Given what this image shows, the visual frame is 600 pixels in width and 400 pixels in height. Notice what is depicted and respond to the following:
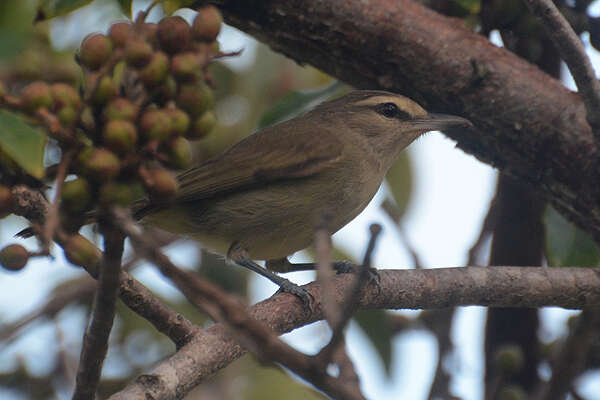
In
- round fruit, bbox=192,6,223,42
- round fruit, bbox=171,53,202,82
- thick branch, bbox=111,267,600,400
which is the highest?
round fruit, bbox=192,6,223,42

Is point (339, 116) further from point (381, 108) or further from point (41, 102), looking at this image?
point (41, 102)

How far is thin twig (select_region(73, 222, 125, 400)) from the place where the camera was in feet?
6.61

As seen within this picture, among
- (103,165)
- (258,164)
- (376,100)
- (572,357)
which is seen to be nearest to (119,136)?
(103,165)

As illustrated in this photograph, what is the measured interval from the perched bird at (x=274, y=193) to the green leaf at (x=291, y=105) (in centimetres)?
35

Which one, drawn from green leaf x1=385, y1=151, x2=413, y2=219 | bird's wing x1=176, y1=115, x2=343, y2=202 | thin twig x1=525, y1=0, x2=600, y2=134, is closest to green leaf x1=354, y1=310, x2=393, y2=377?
green leaf x1=385, y1=151, x2=413, y2=219

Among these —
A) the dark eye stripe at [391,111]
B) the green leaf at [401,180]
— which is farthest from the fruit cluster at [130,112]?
the green leaf at [401,180]

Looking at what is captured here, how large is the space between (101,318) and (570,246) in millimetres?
2852

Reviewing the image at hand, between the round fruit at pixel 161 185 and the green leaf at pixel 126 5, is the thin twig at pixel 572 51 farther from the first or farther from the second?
the round fruit at pixel 161 185

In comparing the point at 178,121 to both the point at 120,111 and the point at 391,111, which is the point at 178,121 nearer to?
the point at 120,111

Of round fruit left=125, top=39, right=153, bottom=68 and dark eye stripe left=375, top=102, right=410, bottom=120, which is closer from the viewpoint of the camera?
round fruit left=125, top=39, right=153, bottom=68

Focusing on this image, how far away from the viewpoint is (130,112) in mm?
1990

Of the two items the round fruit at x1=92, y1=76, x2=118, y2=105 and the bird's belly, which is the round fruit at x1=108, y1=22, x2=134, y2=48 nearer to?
the round fruit at x1=92, y1=76, x2=118, y2=105

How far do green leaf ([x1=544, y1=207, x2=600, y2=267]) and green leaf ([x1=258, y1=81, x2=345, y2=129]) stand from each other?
153 centimetres

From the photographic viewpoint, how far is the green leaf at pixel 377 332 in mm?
4762
